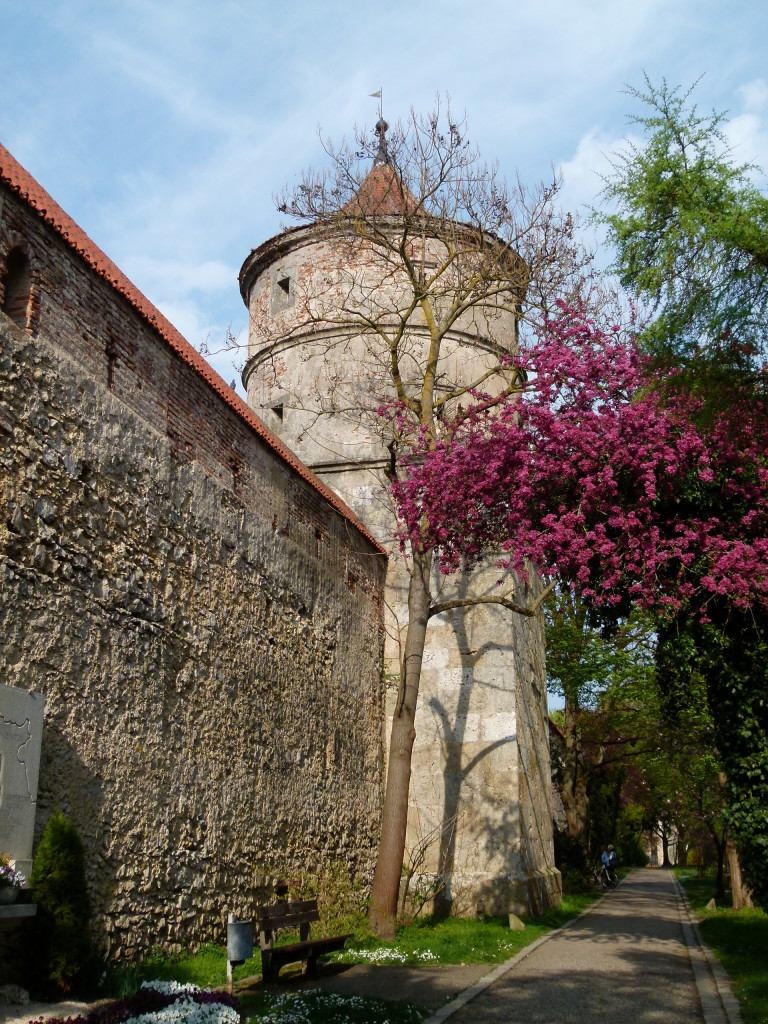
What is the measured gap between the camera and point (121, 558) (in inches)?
327

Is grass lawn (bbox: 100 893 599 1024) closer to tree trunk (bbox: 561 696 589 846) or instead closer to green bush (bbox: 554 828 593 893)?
green bush (bbox: 554 828 593 893)

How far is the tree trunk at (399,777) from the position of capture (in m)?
11.2

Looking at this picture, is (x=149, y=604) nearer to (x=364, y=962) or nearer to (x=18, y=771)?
(x=18, y=771)

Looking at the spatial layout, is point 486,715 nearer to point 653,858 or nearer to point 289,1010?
point 289,1010

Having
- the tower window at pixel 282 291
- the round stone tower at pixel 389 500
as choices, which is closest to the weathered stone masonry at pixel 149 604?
the round stone tower at pixel 389 500

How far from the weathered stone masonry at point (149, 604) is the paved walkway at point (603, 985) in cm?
271

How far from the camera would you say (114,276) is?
850cm

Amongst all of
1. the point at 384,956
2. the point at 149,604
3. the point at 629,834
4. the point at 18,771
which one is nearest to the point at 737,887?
the point at 384,956

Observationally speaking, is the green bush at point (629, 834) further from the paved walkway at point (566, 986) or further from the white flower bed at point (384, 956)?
the white flower bed at point (384, 956)

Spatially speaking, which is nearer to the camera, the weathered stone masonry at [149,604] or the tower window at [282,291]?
the weathered stone masonry at [149,604]

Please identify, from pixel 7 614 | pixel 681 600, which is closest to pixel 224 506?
pixel 7 614

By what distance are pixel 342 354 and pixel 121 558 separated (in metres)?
9.17

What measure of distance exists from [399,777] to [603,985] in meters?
3.61

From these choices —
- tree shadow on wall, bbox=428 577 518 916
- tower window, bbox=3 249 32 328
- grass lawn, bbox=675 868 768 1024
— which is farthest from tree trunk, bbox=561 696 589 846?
tower window, bbox=3 249 32 328
